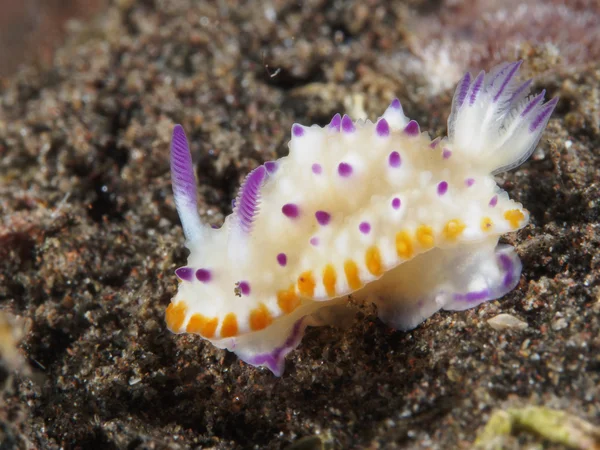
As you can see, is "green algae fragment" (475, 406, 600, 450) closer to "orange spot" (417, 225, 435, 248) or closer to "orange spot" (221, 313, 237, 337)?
"orange spot" (417, 225, 435, 248)

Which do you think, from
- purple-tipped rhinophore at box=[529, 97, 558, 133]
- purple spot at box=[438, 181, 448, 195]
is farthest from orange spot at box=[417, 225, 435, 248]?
purple-tipped rhinophore at box=[529, 97, 558, 133]

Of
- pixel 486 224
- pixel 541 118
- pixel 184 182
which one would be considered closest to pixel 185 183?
pixel 184 182

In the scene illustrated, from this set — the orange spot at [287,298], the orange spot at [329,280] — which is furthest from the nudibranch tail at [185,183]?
the orange spot at [329,280]

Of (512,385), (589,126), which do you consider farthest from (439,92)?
(512,385)

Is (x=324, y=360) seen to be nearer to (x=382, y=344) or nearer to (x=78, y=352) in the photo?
(x=382, y=344)

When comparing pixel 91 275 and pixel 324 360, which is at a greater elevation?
pixel 91 275

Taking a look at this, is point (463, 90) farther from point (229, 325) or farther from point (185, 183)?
point (229, 325)

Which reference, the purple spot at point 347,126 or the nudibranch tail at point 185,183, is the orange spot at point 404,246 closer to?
the purple spot at point 347,126
